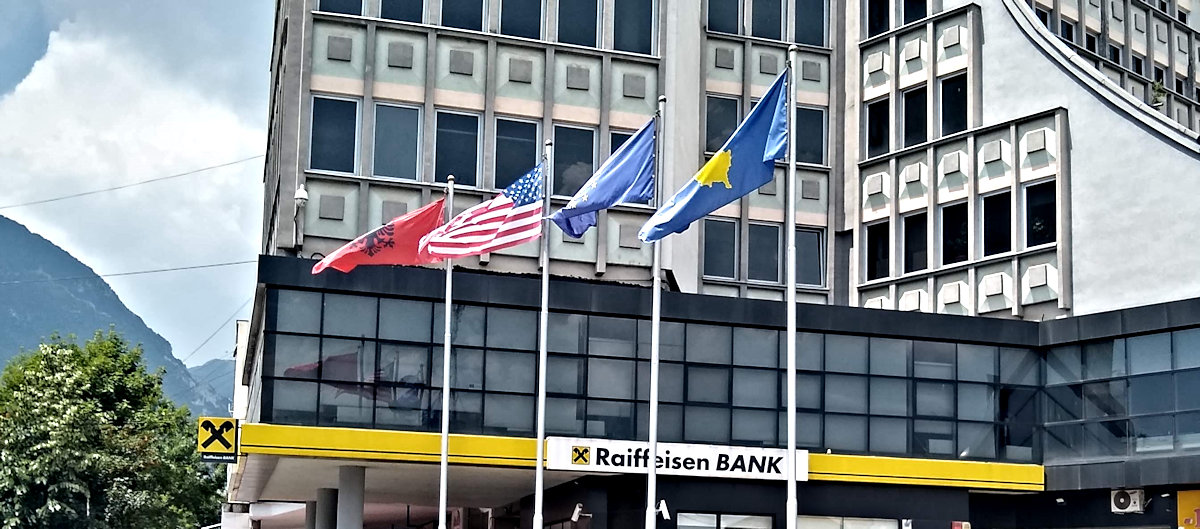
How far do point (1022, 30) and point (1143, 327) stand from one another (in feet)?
34.1

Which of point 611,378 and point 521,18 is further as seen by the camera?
point 521,18

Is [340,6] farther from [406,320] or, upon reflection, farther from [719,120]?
[719,120]

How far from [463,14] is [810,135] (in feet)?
36.9

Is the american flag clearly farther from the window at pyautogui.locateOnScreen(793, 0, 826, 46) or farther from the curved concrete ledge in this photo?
the window at pyautogui.locateOnScreen(793, 0, 826, 46)

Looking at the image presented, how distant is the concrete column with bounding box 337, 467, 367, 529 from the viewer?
35553mm

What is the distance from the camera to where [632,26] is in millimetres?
43250

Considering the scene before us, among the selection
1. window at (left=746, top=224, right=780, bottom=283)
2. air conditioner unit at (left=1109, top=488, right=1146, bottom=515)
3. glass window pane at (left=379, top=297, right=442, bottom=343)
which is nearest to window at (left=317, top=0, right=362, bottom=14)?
glass window pane at (left=379, top=297, right=442, bottom=343)

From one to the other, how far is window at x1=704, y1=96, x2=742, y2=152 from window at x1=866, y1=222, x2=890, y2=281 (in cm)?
493

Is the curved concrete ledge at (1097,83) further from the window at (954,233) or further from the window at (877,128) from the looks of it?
the window at (877,128)

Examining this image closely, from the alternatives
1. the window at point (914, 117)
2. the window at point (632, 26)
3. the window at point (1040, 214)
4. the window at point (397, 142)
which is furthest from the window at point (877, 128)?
the window at point (397, 142)

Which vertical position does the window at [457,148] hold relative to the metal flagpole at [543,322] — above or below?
above

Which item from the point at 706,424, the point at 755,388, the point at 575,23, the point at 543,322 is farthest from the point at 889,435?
the point at 575,23

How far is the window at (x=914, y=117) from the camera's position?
4559 cm

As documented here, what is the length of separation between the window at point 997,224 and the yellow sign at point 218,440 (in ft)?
65.3
